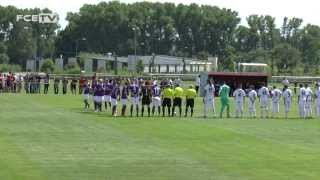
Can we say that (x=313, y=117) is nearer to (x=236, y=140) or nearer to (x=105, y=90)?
(x=105, y=90)

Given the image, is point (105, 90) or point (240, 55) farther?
point (240, 55)

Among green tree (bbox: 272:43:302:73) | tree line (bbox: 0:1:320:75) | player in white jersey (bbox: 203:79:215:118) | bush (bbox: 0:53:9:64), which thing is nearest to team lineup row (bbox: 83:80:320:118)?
player in white jersey (bbox: 203:79:215:118)

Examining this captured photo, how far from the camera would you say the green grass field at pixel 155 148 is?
18031mm

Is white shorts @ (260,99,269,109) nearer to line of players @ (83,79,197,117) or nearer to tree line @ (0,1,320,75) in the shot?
line of players @ (83,79,197,117)

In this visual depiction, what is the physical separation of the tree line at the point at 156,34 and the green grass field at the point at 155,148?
119992 millimetres

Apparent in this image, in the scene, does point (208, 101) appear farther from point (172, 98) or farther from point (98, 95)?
point (98, 95)

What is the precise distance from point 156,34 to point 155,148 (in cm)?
14801

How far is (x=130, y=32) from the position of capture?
166 m

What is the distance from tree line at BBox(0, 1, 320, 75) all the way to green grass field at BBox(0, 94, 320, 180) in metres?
120

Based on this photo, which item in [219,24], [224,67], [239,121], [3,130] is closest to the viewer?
[3,130]

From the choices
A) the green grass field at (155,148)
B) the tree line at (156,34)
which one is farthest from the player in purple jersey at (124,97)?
the tree line at (156,34)

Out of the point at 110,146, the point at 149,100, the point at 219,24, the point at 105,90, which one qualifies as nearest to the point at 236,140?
the point at 110,146

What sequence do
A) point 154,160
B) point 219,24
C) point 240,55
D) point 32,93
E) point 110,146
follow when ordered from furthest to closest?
1. point 219,24
2. point 240,55
3. point 32,93
4. point 110,146
5. point 154,160

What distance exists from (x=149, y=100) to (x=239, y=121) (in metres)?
4.92
